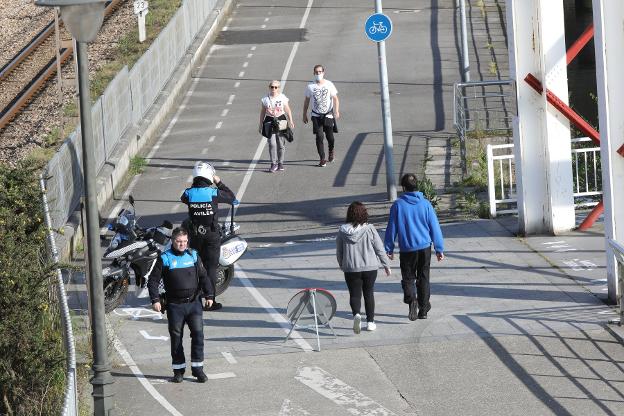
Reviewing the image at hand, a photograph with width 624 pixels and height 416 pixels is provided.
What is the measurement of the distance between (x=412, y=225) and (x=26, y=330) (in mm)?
4194

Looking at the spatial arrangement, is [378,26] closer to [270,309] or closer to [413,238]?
[270,309]

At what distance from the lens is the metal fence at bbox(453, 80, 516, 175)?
24.3m

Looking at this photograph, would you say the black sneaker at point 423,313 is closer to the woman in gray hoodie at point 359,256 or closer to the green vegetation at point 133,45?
the woman in gray hoodie at point 359,256

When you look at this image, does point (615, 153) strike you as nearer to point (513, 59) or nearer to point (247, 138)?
point (513, 59)

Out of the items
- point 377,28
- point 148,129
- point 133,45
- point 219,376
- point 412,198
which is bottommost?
point 219,376

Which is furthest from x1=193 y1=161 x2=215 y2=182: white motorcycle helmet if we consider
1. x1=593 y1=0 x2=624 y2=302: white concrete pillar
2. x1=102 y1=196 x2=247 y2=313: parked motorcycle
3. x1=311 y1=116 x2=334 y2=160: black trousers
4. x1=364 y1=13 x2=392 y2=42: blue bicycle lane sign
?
x1=311 y1=116 x2=334 y2=160: black trousers

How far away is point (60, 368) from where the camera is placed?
510 inches

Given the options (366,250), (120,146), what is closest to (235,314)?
(366,250)

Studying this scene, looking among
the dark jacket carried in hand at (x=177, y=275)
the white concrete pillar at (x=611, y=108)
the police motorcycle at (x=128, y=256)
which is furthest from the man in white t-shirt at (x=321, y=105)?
the dark jacket carried in hand at (x=177, y=275)

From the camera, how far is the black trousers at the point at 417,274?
14500 millimetres

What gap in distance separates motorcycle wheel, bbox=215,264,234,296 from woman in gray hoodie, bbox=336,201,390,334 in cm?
221

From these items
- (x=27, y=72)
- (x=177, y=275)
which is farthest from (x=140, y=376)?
(x=27, y=72)

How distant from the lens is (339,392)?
12.6 meters

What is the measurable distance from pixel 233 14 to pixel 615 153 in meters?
26.3
